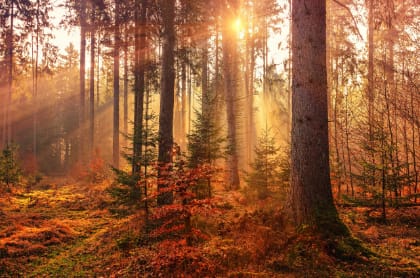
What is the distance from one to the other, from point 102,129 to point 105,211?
3190cm

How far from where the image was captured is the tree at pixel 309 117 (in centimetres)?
591

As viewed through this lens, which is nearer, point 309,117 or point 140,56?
point 309,117

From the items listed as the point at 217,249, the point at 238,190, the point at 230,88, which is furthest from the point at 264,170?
the point at 217,249

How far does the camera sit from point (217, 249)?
19.1ft

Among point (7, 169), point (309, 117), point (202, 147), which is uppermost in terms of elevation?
point (309, 117)

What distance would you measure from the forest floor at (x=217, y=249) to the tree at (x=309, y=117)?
83 cm

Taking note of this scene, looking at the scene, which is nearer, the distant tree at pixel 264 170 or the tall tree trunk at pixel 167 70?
the tall tree trunk at pixel 167 70

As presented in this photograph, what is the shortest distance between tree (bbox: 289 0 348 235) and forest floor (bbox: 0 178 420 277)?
2.72 ft

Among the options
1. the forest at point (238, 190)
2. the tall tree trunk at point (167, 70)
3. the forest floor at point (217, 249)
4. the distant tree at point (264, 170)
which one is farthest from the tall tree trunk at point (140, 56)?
the distant tree at point (264, 170)

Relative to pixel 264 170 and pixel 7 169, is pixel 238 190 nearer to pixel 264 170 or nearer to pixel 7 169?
pixel 264 170

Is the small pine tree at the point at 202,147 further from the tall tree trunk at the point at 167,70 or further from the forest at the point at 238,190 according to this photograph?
the tall tree trunk at the point at 167,70

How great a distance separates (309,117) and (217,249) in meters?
3.32

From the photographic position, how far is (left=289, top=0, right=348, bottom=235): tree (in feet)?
19.4

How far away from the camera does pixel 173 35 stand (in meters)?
9.97
